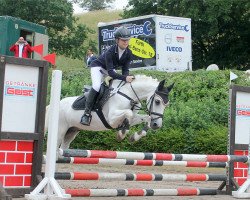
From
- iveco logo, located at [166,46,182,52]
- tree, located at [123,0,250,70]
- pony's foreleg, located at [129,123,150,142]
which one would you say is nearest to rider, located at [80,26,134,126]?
pony's foreleg, located at [129,123,150,142]

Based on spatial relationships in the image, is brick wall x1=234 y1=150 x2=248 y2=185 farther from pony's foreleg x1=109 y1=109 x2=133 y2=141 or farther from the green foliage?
the green foliage

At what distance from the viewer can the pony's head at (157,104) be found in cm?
1108

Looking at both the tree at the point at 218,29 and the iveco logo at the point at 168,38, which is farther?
the tree at the point at 218,29

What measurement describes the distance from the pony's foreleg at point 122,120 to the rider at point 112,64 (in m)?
0.50

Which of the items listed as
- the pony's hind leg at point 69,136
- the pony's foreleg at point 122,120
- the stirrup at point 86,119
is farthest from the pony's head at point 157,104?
the pony's hind leg at point 69,136

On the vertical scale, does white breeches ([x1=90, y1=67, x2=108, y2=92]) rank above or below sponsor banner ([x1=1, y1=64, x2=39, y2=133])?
above

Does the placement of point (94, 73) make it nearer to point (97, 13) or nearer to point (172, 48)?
point (172, 48)

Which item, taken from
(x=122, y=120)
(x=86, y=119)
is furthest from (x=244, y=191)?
(x=86, y=119)

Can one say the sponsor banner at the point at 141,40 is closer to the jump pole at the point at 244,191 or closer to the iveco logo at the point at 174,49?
the iveco logo at the point at 174,49

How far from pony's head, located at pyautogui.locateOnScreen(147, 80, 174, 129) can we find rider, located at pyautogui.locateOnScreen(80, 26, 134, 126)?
505 mm

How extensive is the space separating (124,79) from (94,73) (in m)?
0.66

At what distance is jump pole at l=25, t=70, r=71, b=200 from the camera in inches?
344

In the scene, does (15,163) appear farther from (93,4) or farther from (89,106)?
(93,4)

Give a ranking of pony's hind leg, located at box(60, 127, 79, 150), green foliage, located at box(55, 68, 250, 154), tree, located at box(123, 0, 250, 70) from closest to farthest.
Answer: pony's hind leg, located at box(60, 127, 79, 150) → green foliage, located at box(55, 68, 250, 154) → tree, located at box(123, 0, 250, 70)
